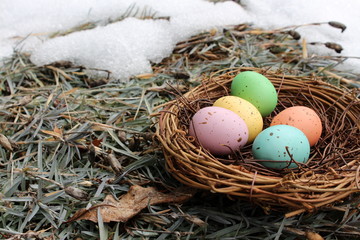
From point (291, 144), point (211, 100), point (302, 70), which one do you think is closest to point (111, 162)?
point (211, 100)

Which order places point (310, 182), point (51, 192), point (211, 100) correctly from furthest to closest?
1. point (211, 100)
2. point (51, 192)
3. point (310, 182)

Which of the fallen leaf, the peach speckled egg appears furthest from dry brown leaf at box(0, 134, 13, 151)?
the fallen leaf

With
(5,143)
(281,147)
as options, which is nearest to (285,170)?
(281,147)

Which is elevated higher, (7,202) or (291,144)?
(291,144)

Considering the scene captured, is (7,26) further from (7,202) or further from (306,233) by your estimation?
(306,233)

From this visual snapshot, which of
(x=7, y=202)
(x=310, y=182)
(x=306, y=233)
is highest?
(x=310, y=182)

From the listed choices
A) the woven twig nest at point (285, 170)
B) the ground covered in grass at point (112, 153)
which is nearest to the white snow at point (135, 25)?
the ground covered in grass at point (112, 153)

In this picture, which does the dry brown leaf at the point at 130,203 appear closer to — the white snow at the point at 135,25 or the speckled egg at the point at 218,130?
the speckled egg at the point at 218,130
